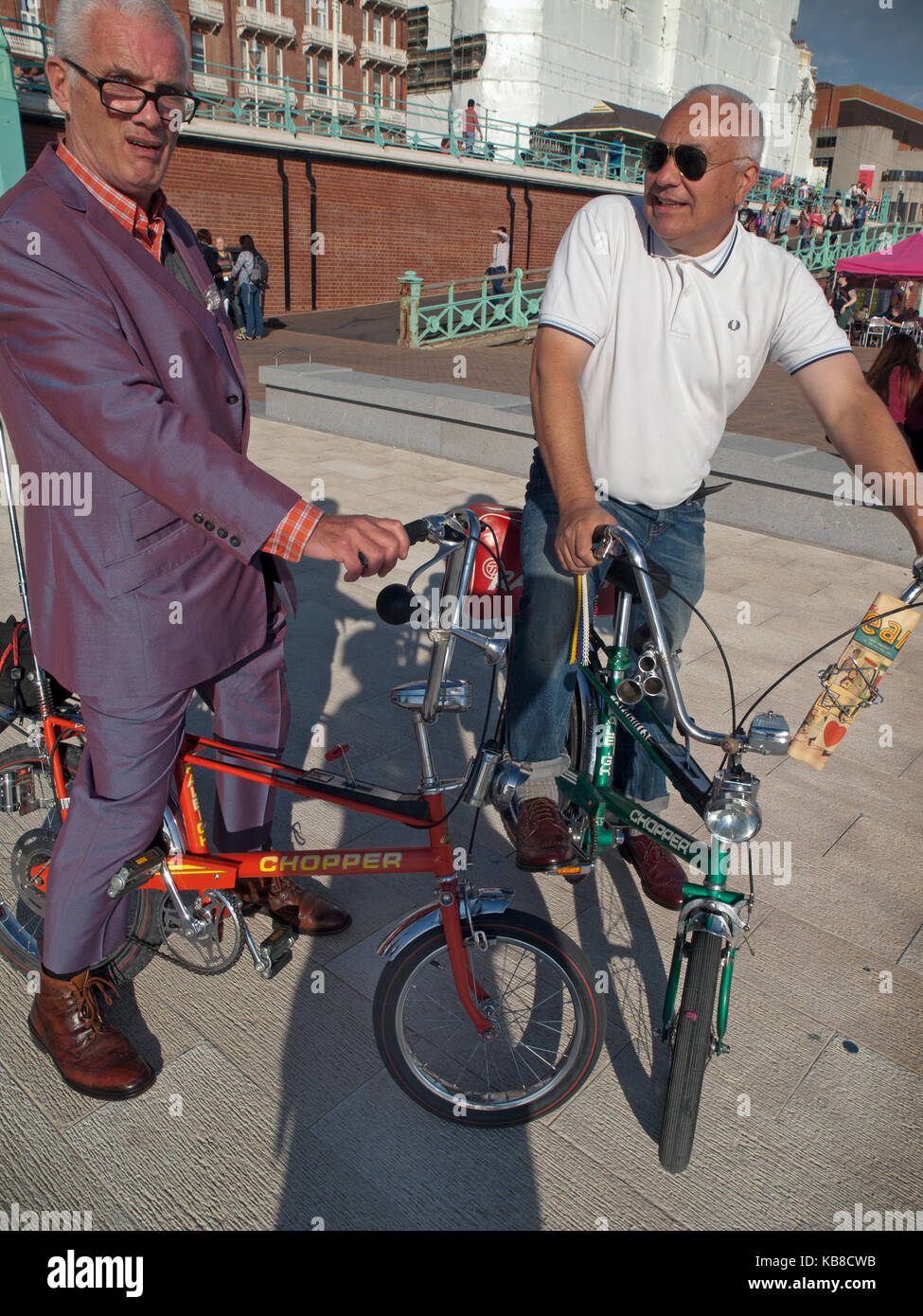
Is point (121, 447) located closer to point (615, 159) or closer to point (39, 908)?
point (39, 908)

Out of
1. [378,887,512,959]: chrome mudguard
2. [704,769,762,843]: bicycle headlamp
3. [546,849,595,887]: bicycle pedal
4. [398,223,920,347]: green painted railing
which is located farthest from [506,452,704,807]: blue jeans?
[398,223,920,347]: green painted railing

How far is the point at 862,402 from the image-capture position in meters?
2.28

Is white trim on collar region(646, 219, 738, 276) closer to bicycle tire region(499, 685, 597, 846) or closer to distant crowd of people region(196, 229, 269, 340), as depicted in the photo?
bicycle tire region(499, 685, 597, 846)

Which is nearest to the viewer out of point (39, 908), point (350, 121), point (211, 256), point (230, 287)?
point (39, 908)

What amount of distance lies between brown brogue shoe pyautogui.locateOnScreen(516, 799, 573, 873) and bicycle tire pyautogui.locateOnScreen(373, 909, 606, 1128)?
0.97 feet

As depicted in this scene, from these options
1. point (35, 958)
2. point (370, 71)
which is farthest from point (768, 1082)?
point (370, 71)

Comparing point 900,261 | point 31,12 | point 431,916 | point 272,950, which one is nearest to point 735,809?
point 431,916

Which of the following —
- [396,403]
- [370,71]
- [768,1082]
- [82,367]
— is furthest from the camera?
[370,71]

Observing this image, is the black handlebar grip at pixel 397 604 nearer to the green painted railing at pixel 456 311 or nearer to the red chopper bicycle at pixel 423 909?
the red chopper bicycle at pixel 423 909

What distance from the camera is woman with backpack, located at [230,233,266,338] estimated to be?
17484mm

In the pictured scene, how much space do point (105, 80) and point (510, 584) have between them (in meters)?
1.57

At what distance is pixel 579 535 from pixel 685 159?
1.03m

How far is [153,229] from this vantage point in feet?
6.71
